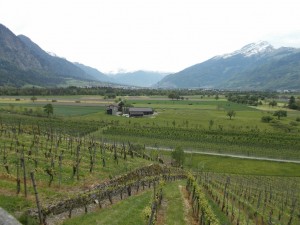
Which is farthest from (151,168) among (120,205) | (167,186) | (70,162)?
(120,205)

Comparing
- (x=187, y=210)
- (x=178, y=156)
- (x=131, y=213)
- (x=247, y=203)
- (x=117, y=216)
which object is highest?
(x=117, y=216)

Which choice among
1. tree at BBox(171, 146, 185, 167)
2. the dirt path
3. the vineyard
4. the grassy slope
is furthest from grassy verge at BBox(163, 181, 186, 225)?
tree at BBox(171, 146, 185, 167)

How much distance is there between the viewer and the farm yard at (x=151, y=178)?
30.5 metres

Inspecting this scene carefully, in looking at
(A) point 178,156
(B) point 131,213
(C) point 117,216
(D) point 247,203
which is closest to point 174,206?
(B) point 131,213

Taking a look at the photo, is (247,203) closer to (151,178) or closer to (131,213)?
(151,178)

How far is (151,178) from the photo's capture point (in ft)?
155

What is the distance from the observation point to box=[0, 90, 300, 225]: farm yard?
1203 inches

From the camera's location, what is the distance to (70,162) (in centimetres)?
4788

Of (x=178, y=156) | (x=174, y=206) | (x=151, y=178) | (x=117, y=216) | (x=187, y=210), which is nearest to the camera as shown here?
(x=117, y=216)

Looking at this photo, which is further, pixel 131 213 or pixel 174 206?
pixel 174 206

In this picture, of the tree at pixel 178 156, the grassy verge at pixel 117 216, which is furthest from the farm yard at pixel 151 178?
the tree at pixel 178 156

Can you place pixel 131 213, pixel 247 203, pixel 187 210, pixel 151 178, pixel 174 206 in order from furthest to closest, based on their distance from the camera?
1. pixel 151 178
2. pixel 247 203
3. pixel 174 206
4. pixel 187 210
5. pixel 131 213

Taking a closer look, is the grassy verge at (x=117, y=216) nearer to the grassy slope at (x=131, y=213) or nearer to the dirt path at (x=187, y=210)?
the grassy slope at (x=131, y=213)

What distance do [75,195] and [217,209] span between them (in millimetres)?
18393
